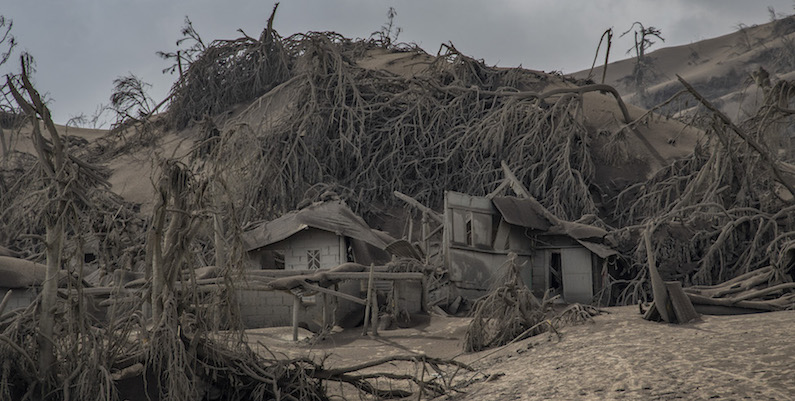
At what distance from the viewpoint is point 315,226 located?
20.5 meters

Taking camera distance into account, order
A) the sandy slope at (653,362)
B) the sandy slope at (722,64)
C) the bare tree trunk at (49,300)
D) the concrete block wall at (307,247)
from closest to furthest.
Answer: the sandy slope at (653,362)
the bare tree trunk at (49,300)
the concrete block wall at (307,247)
the sandy slope at (722,64)

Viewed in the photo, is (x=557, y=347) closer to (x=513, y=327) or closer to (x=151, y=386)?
(x=513, y=327)

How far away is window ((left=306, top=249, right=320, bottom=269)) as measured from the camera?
68.7ft

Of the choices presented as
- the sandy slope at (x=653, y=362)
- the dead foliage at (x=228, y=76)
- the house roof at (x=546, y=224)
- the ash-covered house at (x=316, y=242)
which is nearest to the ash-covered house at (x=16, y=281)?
the ash-covered house at (x=316, y=242)

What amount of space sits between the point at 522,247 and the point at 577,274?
1.34 metres

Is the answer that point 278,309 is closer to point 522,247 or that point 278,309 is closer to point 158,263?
point 522,247

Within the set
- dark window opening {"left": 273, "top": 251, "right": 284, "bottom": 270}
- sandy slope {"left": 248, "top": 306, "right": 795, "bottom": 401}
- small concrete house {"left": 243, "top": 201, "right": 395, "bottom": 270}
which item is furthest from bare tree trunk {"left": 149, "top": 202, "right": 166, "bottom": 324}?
dark window opening {"left": 273, "top": 251, "right": 284, "bottom": 270}

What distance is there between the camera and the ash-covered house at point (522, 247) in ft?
67.3

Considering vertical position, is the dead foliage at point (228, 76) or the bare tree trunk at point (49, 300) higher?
the dead foliage at point (228, 76)

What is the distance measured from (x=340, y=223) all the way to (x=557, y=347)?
869cm

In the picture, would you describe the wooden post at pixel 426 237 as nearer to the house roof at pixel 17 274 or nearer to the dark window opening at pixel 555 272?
the dark window opening at pixel 555 272

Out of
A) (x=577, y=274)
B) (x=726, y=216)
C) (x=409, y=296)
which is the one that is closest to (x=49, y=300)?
(x=409, y=296)

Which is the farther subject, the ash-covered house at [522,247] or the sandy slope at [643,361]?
the ash-covered house at [522,247]

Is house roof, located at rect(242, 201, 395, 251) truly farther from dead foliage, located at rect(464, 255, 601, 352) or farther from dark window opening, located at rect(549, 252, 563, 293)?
dead foliage, located at rect(464, 255, 601, 352)
